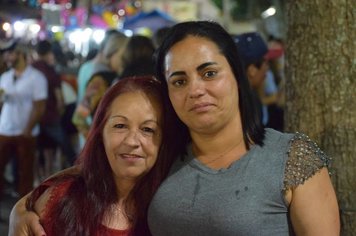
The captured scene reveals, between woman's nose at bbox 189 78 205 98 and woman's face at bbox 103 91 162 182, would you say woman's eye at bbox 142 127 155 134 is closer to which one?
woman's face at bbox 103 91 162 182

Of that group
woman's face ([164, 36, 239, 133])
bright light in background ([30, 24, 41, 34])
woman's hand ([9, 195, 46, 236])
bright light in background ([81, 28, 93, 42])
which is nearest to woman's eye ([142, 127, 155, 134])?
woman's face ([164, 36, 239, 133])

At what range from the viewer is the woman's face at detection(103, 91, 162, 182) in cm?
237

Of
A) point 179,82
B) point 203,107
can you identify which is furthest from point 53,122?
point 203,107

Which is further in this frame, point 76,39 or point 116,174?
point 76,39

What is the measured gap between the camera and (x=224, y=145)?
223 cm

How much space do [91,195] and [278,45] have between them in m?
7.07

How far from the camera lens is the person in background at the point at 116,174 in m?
2.39

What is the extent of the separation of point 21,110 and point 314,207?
538cm

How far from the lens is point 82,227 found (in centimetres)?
240

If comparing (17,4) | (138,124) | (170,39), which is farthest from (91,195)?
(17,4)

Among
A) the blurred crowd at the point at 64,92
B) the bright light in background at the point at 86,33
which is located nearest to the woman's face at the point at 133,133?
the blurred crowd at the point at 64,92

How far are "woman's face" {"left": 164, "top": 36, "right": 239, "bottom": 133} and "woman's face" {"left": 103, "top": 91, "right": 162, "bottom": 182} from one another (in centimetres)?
22

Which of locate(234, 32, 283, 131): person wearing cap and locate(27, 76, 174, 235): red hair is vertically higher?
locate(234, 32, 283, 131): person wearing cap

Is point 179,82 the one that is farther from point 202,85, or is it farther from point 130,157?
point 130,157
